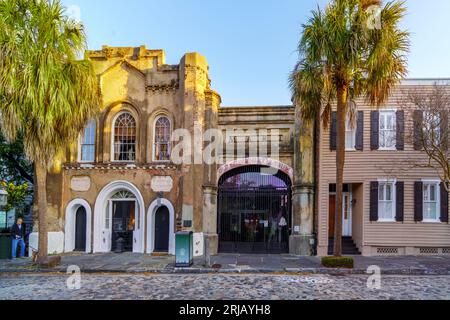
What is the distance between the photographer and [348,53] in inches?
503

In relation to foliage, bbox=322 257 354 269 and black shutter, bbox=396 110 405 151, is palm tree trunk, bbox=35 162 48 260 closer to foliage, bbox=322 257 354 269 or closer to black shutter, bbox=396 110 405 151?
foliage, bbox=322 257 354 269

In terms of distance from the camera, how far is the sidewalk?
12.9m

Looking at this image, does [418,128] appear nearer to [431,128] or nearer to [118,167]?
[431,128]

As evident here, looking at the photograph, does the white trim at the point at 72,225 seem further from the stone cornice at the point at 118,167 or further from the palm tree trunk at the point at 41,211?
the palm tree trunk at the point at 41,211

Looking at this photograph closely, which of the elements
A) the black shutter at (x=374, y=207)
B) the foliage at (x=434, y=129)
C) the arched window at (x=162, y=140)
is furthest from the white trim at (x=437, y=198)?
the arched window at (x=162, y=140)

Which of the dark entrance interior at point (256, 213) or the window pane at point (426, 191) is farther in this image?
the dark entrance interior at point (256, 213)

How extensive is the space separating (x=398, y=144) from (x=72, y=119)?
13.3 m

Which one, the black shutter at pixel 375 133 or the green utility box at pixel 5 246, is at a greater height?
the black shutter at pixel 375 133

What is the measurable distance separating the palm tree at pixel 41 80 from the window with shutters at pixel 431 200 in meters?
14.5

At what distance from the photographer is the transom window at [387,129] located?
56.0 ft

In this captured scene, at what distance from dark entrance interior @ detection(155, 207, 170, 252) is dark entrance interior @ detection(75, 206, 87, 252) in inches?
135

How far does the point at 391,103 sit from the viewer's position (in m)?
17.2

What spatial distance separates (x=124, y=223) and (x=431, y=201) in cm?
1365

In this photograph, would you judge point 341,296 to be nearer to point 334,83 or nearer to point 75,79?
point 334,83
